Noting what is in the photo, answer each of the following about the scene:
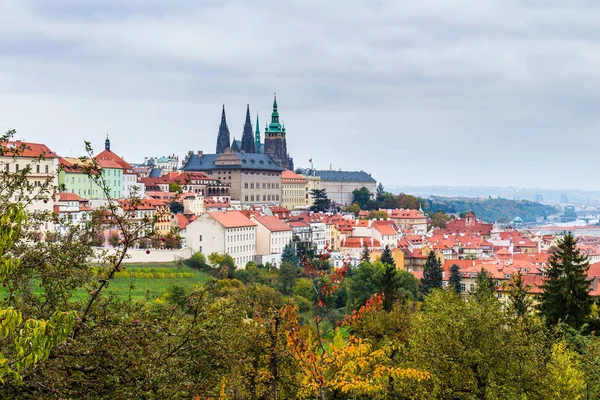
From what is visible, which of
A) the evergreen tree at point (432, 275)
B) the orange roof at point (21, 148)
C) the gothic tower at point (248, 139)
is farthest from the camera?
the gothic tower at point (248, 139)

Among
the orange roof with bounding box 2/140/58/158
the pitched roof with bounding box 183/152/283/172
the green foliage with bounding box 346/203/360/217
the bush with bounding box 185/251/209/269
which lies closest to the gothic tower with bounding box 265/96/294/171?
the green foliage with bounding box 346/203/360/217

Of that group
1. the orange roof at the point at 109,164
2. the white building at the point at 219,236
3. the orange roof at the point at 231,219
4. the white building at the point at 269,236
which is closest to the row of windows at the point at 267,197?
the orange roof at the point at 109,164

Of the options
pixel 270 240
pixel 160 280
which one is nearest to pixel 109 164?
pixel 270 240

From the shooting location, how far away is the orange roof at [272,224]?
83.6 meters

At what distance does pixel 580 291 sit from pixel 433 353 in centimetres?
1324

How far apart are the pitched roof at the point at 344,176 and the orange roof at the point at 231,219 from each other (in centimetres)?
8804

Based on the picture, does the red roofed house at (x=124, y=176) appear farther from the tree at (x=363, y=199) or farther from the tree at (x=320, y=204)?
the tree at (x=363, y=199)

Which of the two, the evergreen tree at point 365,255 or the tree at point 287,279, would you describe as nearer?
the tree at point 287,279

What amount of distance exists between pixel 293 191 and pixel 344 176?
1428 inches

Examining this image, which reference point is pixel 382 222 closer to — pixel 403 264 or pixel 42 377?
pixel 403 264

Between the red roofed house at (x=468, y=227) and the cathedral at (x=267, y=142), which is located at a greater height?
the cathedral at (x=267, y=142)

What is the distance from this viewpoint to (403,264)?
292ft

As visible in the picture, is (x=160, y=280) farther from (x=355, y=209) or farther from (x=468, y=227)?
(x=468, y=227)

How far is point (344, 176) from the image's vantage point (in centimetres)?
17900
